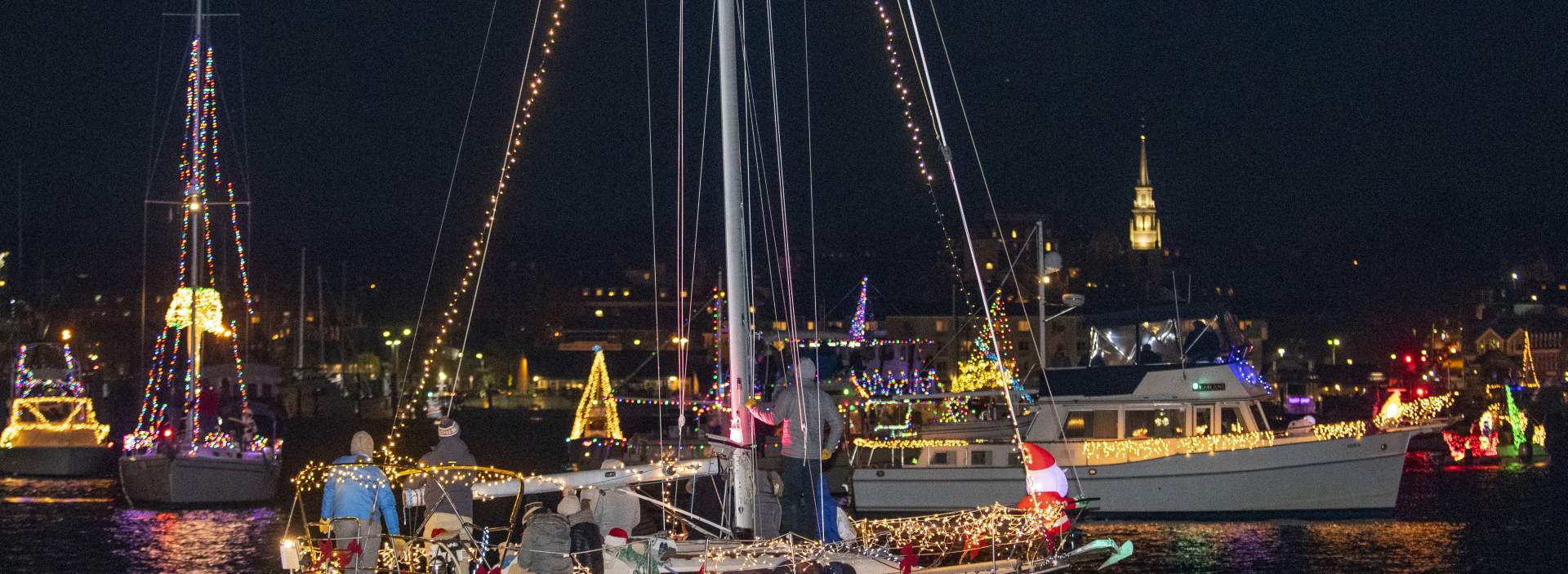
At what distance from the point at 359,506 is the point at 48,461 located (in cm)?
3705

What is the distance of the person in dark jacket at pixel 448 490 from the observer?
14430mm

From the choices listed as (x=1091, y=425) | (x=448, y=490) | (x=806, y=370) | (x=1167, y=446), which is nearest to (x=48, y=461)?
(x=1091, y=425)

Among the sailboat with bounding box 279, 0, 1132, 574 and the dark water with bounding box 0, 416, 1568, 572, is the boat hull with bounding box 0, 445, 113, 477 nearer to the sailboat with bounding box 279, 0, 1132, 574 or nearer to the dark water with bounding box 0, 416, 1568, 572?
the dark water with bounding box 0, 416, 1568, 572

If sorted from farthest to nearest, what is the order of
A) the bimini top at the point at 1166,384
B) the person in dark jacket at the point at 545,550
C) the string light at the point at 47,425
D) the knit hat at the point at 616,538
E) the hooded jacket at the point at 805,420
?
the string light at the point at 47,425 < the bimini top at the point at 1166,384 < the hooded jacket at the point at 805,420 < the knit hat at the point at 616,538 < the person in dark jacket at the point at 545,550

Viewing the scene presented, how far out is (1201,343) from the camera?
36.3 metres

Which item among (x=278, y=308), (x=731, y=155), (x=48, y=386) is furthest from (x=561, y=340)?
(x=731, y=155)

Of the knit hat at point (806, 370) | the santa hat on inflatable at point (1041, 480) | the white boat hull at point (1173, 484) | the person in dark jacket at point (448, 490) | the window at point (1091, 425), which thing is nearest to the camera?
the person in dark jacket at point (448, 490)

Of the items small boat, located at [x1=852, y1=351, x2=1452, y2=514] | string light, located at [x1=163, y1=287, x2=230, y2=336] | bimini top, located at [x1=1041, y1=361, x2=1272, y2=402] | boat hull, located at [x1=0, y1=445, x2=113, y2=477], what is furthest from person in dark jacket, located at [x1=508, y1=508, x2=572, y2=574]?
boat hull, located at [x1=0, y1=445, x2=113, y2=477]

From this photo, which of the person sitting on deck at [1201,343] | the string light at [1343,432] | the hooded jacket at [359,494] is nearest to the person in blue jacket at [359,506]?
the hooded jacket at [359,494]

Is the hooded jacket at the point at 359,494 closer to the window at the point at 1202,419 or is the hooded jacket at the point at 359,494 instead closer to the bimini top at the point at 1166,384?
the bimini top at the point at 1166,384

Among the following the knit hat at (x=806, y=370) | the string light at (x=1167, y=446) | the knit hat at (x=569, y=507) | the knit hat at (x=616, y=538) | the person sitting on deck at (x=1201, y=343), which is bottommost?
the string light at (x=1167, y=446)

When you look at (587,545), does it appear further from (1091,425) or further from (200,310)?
(200,310)

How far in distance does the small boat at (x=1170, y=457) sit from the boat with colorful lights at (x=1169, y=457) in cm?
2

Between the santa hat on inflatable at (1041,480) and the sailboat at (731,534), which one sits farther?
the santa hat on inflatable at (1041,480)
